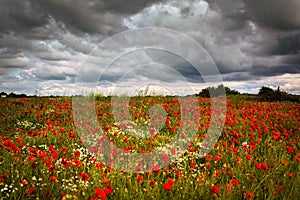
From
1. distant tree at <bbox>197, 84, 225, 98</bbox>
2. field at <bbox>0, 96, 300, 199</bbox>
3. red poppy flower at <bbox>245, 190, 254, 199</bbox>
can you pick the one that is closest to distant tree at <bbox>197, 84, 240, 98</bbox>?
distant tree at <bbox>197, 84, 225, 98</bbox>

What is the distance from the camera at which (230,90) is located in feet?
94.0

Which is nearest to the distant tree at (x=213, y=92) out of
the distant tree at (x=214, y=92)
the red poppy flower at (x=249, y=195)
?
the distant tree at (x=214, y=92)

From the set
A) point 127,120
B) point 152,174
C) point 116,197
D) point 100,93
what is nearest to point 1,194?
point 116,197

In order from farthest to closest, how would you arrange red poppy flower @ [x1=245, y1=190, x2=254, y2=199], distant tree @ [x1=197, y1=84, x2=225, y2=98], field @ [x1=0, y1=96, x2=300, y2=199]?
distant tree @ [x1=197, y1=84, x2=225, y2=98]
field @ [x1=0, y1=96, x2=300, y2=199]
red poppy flower @ [x1=245, y1=190, x2=254, y2=199]

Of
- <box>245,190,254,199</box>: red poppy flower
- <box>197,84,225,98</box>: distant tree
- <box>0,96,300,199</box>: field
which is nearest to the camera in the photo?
<box>245,190,254,199</box>: red poppy flower

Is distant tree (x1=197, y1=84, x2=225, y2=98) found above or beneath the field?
above

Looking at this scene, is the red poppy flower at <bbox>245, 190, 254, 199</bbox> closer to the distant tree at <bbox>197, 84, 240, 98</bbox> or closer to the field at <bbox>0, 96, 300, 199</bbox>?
the field at <bbox>0, 96, 300, 199</bbox>

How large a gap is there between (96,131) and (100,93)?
33.4ft

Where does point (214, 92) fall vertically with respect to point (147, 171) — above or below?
above

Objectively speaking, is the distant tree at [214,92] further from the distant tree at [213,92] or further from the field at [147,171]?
the field at [147,171]

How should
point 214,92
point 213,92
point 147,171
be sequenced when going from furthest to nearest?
point 213,92
point 214,92
point 147,171

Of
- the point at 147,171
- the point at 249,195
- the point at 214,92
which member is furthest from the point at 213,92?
the point at 249,195

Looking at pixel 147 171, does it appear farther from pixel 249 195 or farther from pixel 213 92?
pixel 213 92

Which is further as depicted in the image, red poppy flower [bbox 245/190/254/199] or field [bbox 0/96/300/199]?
field [bbox 0/96/300/199]
